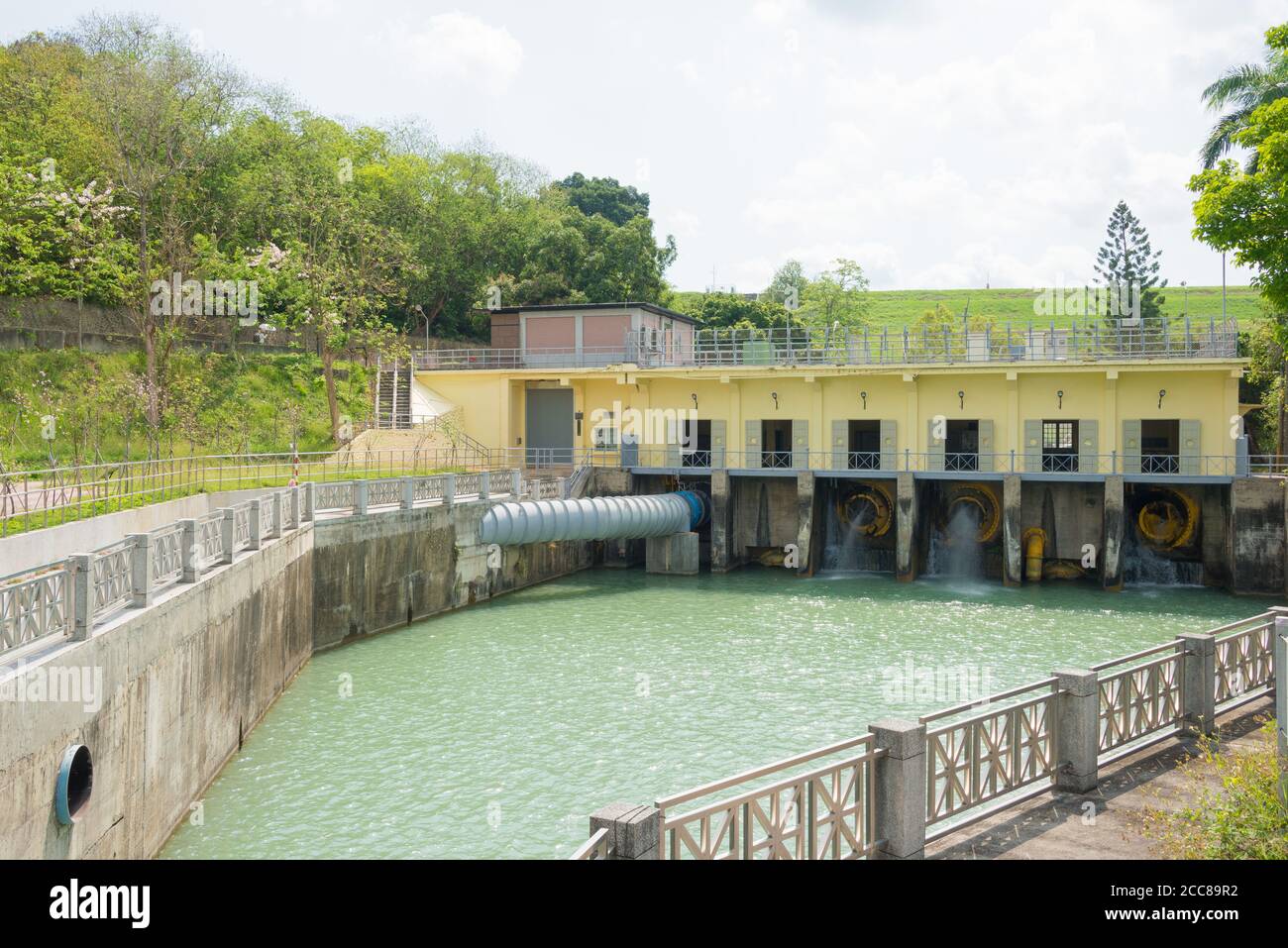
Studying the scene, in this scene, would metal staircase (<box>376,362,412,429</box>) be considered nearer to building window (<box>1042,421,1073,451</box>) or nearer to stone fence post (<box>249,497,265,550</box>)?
stone fence post (<box>249,497,265,550</box>)

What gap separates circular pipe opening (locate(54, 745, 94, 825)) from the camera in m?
9.80

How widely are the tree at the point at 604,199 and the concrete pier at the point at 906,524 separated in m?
52.7

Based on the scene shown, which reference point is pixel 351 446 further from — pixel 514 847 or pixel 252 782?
pixel 514 847

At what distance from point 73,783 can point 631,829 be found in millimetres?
6305

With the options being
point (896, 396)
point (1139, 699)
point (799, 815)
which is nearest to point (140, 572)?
point (799, 815)

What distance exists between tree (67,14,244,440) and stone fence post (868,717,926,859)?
117 ft

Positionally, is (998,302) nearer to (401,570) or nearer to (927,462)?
(927,462)

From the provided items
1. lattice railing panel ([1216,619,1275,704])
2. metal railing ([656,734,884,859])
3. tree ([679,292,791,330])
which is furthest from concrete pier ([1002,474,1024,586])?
tree ([679,292,791,330])

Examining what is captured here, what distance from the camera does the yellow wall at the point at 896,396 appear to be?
35969 mm

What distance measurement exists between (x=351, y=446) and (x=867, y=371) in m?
20.8

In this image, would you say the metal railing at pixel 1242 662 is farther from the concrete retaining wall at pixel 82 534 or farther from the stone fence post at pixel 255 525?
the stone fence post at pixel 255 525

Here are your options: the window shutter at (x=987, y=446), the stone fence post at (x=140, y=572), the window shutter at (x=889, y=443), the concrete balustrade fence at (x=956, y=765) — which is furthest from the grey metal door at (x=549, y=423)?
the stone fence post at (x=140, y=572)

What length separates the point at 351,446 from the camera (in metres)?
41.8
